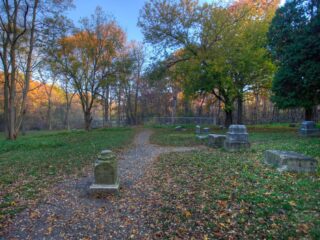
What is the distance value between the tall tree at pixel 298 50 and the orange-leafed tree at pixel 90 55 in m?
15.6

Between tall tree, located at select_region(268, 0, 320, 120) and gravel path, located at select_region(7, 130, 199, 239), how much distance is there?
1009 cm

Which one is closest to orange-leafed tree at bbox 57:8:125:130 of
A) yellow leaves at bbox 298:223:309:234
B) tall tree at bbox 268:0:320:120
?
tall tree at bbox 268:0:320:120

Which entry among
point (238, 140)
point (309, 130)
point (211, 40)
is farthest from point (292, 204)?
point (211, 40)

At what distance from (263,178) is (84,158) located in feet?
19.8

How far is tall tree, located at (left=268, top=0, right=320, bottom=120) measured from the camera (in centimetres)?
1027

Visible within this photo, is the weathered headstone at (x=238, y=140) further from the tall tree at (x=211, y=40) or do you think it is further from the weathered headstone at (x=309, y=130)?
the tall tree at (x=211, y=40)

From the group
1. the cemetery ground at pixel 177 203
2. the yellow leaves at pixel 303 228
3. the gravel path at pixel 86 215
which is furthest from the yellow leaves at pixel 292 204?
the gravel path at pixel 86 215

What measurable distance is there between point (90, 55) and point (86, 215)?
21252 millimetres

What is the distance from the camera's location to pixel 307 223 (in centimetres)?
303

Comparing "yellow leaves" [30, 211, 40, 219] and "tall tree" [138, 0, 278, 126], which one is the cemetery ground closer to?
"yellow leaves" [30, 211, 40, 219]

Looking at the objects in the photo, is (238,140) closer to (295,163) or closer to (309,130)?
(295,163)

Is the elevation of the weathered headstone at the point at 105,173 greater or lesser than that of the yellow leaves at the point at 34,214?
greater

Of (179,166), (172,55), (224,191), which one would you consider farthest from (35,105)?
(224,191)

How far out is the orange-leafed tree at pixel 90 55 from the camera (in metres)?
21.6
